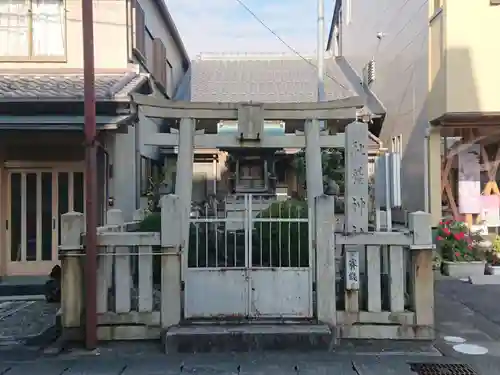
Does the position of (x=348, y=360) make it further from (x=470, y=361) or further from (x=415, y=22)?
(x=415, y=22)

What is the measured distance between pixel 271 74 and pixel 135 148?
1167 cm

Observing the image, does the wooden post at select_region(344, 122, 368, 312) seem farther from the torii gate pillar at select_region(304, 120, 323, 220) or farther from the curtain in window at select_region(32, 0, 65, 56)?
the curtain in window at select_region(32, 0, 65, 56)

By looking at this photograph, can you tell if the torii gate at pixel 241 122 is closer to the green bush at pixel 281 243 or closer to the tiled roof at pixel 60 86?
the green bush at pixel 281 243

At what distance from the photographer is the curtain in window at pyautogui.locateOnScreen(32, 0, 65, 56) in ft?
40.7

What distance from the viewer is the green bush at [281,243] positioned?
283 inches

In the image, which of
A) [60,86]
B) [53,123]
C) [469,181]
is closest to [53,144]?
[60,86]

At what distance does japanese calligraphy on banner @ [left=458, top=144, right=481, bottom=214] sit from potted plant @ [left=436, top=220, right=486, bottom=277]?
955 mm

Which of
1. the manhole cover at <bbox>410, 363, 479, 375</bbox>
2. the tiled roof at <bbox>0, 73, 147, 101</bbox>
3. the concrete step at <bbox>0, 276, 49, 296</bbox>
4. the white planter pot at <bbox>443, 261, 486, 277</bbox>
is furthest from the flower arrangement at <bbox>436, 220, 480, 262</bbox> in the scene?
the concrete step at <bbox>0, 276, 49, 296</bbox>

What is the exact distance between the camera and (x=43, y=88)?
11.1m

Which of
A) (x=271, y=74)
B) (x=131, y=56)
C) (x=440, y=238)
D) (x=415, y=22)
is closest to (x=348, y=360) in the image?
(x=440, y=238)

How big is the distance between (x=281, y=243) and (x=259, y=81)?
16.1m

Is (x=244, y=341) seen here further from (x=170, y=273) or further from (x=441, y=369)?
(x=441, y=369)

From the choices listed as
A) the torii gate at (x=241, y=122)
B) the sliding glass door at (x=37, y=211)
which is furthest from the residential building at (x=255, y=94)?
the sliding glass door at (x=37, y=211)

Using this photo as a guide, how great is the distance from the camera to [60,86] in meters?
11.3
